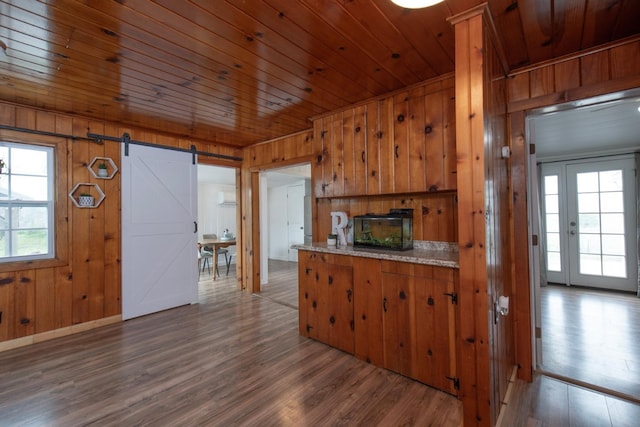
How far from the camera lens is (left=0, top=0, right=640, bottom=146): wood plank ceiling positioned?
5.29 feet

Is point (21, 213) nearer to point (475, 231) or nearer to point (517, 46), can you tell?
point (475, 231)

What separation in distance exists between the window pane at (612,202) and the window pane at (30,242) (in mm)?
7492

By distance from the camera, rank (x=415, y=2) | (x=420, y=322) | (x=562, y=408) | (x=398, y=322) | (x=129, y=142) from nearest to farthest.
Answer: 1. (x=415, y=2)
2. (x=562, y=408)
3. (x=420, y=322)
4. (x=398, y=322)
5. (x=129, y=142)

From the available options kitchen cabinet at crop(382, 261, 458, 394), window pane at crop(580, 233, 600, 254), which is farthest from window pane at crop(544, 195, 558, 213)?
kitchen cabinet at crop(382, 261, 458, 394)

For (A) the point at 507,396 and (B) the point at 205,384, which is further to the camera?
(B) the point at 205,384

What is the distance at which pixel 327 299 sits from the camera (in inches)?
109

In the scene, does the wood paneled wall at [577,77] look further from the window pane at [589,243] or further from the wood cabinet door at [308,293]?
the window pane at [589,243]

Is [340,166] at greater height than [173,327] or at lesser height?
greater

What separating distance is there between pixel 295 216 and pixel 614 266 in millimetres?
6125

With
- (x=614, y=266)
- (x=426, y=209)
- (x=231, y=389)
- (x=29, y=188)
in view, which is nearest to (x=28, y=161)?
(x=29, y=188)

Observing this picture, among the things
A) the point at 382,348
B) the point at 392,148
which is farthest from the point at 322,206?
the point at 382,348

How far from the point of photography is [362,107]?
116 inches

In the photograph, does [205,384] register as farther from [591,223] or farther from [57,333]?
[591,223]

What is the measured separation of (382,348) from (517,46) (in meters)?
2.34
